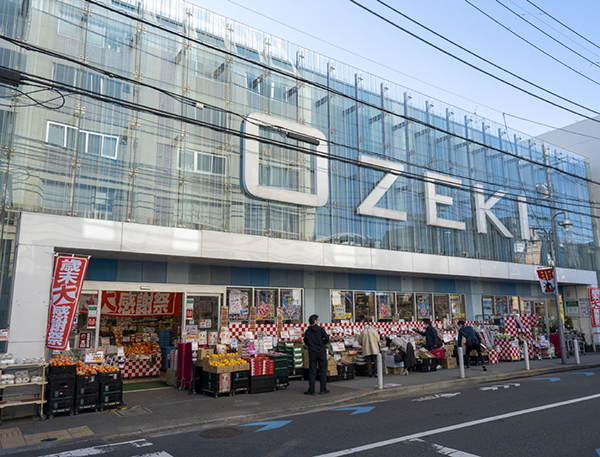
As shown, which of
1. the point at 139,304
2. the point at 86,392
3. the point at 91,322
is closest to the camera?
the point at 86,392

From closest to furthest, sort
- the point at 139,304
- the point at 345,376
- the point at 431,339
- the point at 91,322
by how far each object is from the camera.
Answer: the point at 91,322, the point at 345,376, the point at 139,304, the point at 431,339

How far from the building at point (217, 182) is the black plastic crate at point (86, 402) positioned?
2523 millimetres

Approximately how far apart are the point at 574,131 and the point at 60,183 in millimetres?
37436

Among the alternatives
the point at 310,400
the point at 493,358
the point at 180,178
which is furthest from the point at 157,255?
the point at 493,358

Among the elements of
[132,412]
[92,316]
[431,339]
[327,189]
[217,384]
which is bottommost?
[132,412]

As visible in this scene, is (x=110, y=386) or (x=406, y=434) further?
(x=110, y=386)

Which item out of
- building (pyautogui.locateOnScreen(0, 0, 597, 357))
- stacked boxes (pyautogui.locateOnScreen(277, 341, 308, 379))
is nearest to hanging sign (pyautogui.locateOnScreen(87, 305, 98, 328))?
building (pyautogui.locateOnScreen(0, 0, 597, 357))

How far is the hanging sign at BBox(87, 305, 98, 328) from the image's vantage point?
13781 millimetres

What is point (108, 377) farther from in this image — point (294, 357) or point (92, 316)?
point (294, 357)

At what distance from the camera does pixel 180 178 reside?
1498 cm

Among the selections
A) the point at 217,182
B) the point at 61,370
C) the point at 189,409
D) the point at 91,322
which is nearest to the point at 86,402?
the point at 61,370

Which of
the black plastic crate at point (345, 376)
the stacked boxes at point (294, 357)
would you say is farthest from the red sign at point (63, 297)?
the black plastic crate at point (345, 376)

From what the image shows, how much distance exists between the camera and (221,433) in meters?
8.30

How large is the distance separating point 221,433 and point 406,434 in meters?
3.30
